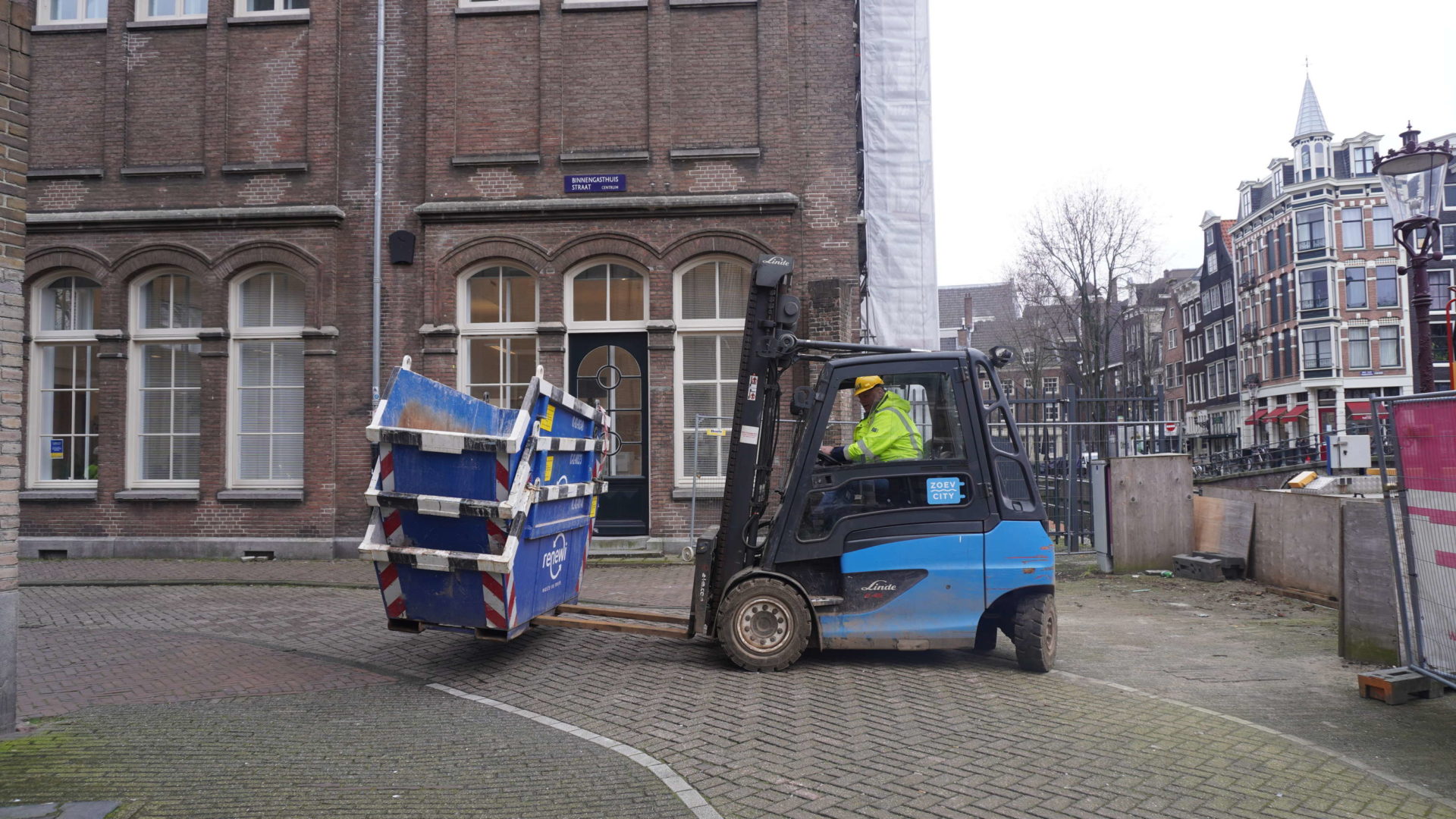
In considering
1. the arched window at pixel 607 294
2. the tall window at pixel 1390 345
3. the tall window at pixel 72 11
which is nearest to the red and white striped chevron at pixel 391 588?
the arched window at pixel 607 294

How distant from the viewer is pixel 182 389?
14000 millimetres

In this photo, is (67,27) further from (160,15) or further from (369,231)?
(369,231)

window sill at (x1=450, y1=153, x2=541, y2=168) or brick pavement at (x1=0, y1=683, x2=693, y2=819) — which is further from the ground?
window sill at (x1=450, y1=153, x2=541, y2=168)

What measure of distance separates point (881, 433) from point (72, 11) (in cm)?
1501

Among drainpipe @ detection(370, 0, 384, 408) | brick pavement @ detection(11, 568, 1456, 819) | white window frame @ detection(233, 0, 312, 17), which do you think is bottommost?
brick pavement @ detection(11, 568, 1456, 819)

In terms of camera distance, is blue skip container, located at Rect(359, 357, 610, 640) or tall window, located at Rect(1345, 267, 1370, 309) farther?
tall window, located at Rect(1345, 267, 1370, 309)

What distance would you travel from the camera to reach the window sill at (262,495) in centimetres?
1342

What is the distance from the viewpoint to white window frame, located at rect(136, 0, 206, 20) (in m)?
14.1

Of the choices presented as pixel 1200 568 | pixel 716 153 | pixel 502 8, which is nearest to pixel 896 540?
pixel 1200 568

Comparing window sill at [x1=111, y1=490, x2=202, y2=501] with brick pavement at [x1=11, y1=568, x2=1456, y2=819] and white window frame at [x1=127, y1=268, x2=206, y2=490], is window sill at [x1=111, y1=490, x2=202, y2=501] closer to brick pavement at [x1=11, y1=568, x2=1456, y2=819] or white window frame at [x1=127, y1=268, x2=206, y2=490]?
white window frame at [x1=127, y1=268, x2=206, y2=490]

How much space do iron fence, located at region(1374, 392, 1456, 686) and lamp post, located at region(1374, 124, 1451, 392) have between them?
5.13 m

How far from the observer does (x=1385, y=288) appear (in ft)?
161

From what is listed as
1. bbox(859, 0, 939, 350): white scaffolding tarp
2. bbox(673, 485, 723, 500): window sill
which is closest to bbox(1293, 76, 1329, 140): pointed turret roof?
bbox(859, 0, 939, 350): white scaffolding tarp

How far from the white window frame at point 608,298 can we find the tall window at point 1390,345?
4827cm
